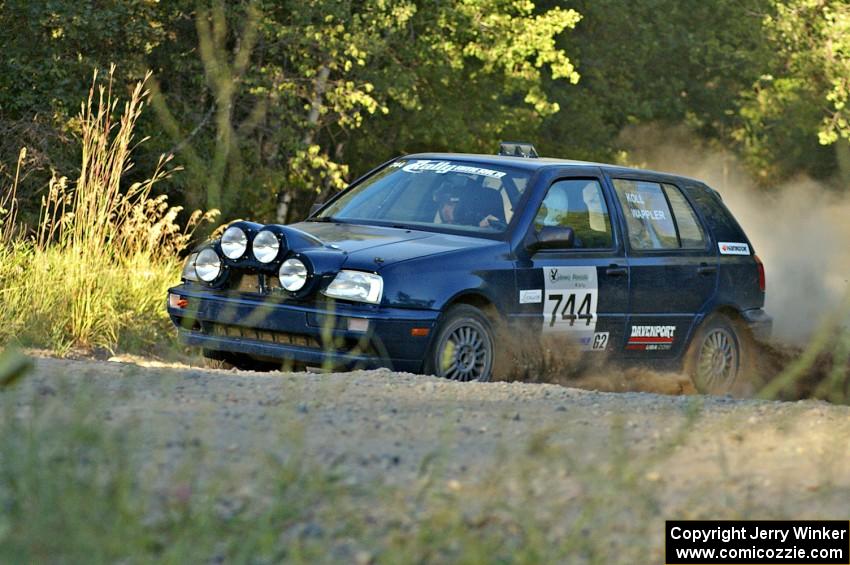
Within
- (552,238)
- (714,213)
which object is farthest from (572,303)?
(714,213)

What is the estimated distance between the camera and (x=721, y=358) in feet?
36.0

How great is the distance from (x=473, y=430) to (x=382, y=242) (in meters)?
3.21

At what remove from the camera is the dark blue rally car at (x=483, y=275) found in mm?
8406

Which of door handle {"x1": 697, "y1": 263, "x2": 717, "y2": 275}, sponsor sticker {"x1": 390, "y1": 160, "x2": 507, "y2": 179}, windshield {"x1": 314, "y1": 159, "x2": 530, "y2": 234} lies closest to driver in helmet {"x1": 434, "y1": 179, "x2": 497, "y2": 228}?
windshield {"x1": 314, "y1": 159, "x2": 530, "y2": 234}

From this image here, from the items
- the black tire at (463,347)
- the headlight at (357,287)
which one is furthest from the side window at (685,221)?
the headlight at (357,287)

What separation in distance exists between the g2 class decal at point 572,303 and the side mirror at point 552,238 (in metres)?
0.15

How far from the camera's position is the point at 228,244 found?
8812 millimetres

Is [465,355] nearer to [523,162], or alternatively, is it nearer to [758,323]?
[523,162]

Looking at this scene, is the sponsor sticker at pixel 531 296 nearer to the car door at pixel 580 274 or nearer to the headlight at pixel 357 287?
the car door at pixel 580 274

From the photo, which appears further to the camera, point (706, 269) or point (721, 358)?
point (721, 358)

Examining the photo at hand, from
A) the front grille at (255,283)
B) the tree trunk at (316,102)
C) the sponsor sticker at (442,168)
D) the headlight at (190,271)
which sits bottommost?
the front grille at (255,283)

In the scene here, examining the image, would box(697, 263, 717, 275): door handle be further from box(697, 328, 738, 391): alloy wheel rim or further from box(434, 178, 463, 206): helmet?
box(434, 178, 463, 206): helmet

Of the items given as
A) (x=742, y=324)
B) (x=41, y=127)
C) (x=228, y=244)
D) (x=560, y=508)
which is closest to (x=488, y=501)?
(x=560, y=508)

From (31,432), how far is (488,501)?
147 cm
